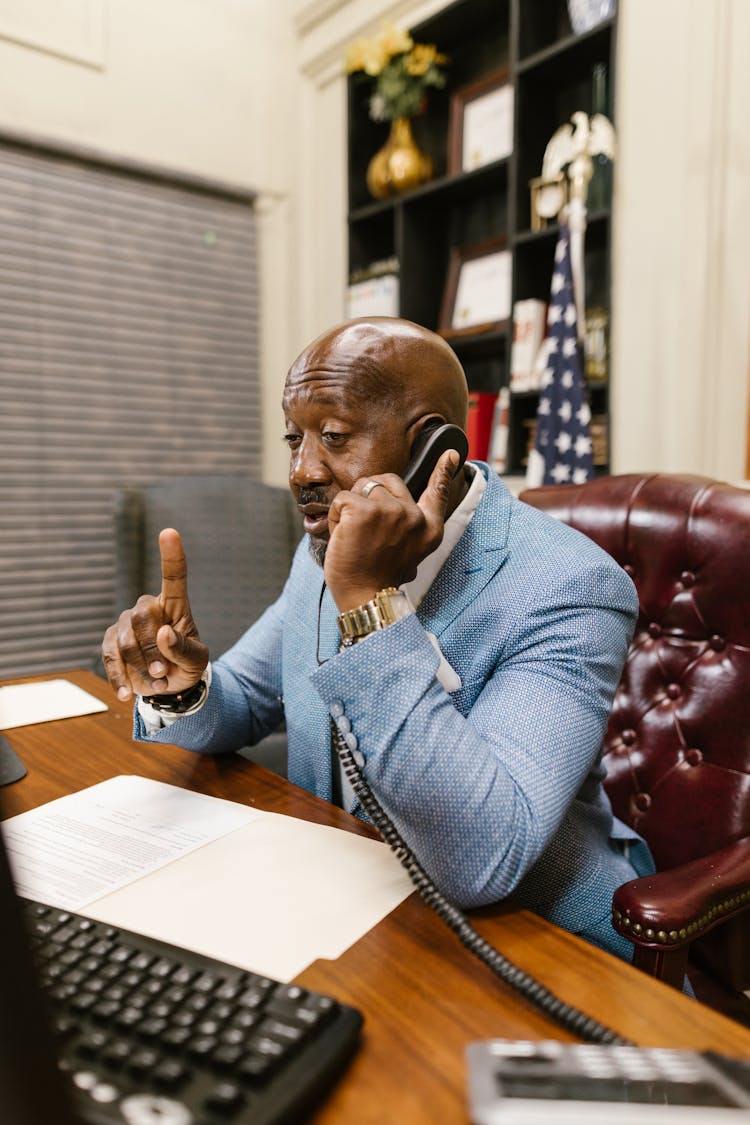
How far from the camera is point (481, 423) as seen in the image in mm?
2953

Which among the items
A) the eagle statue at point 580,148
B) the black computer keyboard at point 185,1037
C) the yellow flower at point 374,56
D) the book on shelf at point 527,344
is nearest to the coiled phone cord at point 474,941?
the black computer keyboard at point 185,1037

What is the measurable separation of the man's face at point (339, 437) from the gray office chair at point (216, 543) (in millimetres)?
1944

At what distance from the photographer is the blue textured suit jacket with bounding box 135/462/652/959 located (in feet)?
2.44

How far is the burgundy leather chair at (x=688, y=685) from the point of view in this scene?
1.17m

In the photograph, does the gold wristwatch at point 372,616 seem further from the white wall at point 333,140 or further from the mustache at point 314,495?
the white wall at point 333,140

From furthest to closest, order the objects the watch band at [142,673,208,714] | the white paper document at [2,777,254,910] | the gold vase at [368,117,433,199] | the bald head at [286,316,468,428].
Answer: the gold vase at [368,117,433,199]
the watch band at [142,673,208,714]
the bald head at [286,316,468,428]
the white paper document at [2,777,254,910]

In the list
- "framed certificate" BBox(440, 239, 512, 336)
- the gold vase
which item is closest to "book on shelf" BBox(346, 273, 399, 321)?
"framed certificate" BBox(440, 239, 512, 336)

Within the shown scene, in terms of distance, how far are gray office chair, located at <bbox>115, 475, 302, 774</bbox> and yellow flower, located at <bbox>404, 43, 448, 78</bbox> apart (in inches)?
66.2

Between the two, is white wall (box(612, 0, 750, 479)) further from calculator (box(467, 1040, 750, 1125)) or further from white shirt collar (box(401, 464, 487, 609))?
calculator (box(467, 1040, 750, 1125))

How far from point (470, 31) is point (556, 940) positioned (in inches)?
134

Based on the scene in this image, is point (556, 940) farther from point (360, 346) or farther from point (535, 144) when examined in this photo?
point (535, 144)

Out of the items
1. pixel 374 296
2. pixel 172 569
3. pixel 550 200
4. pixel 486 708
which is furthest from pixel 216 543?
pixel 486 708

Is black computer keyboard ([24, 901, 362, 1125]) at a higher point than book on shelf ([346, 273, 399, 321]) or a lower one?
lower

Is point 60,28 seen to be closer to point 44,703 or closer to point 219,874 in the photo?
point 44,703
